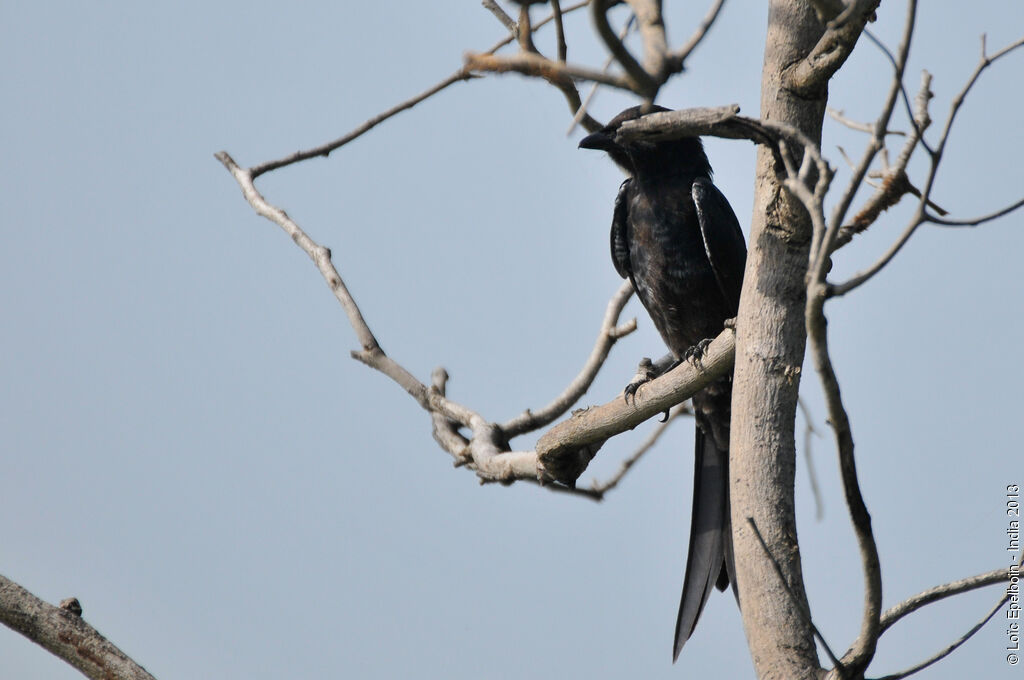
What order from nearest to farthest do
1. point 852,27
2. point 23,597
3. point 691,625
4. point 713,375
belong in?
point 852,27
point 23,597
point 713,375
point 691,625

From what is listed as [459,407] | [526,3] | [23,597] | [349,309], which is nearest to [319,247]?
[349,309]

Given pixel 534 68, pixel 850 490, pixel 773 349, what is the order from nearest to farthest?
pixel 534 68
pixel 850 490
pixel 773 349

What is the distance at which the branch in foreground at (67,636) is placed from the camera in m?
2.71

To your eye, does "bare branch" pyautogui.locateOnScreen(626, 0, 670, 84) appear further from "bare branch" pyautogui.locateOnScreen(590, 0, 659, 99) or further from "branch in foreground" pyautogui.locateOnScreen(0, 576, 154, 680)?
"branch in foreground" pyautogui.locateOnScreen(0, 576, 154, 680)

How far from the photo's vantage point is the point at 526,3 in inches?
71.8

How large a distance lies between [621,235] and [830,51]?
2.74m

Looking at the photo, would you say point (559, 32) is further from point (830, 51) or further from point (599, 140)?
point (599, 140)

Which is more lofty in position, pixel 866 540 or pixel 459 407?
pixel 459 407

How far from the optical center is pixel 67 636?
2727 millimetres

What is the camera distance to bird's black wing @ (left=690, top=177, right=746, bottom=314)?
457cm

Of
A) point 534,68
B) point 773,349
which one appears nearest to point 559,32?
point 534,68

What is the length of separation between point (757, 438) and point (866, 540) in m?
0.56

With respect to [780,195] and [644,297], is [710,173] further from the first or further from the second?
[780,195]

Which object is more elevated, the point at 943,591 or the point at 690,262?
the point at 690,262
